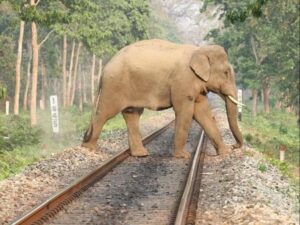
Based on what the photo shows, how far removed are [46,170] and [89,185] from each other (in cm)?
179

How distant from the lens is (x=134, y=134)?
1473 cm

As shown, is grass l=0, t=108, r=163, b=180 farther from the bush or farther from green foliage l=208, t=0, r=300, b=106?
green foliage l=208, t=0, r=300, b=106

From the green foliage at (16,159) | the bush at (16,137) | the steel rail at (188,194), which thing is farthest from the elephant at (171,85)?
the bush at (16,137)

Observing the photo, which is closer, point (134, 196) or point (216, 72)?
point (134, 196)

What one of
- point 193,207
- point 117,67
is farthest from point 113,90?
point 193,207

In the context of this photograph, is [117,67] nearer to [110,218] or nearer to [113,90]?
[113,90]

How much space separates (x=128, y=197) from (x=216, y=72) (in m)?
6.06

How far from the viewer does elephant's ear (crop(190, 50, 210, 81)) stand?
1401 centimetres

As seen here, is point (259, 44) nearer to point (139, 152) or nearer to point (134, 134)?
point (134, 134)

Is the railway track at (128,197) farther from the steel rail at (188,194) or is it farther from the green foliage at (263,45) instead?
the green foliage at (263,45)

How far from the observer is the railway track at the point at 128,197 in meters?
7.73

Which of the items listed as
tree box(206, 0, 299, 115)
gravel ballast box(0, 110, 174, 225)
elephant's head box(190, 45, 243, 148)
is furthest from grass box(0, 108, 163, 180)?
tree box(206, 0, 299, 115)

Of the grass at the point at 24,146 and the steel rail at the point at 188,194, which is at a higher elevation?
the steel rail at the point at 188,194

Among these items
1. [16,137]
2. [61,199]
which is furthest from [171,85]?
[16,137]
